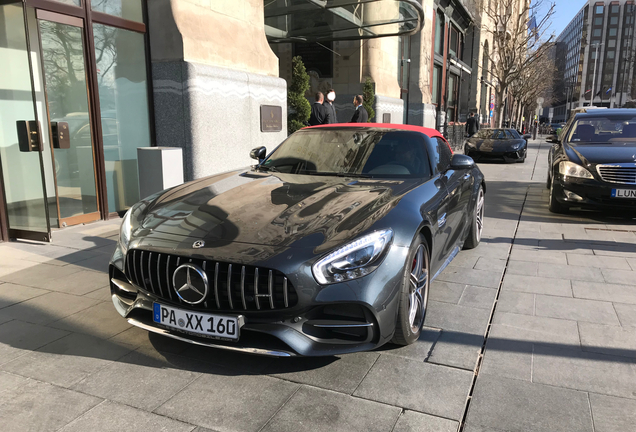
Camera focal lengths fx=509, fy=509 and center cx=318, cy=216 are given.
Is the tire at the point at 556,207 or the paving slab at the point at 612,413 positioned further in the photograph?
the tire at the point at 556,207

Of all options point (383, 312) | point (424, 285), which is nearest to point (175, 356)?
point (383, 312)

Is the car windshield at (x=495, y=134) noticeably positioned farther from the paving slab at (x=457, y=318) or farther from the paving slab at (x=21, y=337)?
the paving slab at (x=21, y=337)

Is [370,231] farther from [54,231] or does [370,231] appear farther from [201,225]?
[54,231]

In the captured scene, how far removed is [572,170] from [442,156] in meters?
3.84

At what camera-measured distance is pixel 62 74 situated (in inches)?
273

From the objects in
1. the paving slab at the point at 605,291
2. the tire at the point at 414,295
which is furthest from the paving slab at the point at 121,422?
the paving slab at the point at 605,291

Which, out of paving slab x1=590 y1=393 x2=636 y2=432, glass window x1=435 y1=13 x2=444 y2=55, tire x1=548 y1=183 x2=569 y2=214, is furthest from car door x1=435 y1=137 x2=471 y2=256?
glass window x1=435 y1=13 x2=444 y2=55

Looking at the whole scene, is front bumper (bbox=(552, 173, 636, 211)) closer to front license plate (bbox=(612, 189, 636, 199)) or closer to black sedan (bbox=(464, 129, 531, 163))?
front license plate (bbox=(612, 189, 636, 199))

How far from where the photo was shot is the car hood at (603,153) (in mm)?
7148

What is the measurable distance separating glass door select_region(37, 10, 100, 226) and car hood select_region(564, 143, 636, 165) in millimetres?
7108

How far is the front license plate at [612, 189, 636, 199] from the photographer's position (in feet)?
22.9

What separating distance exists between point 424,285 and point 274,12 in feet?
48.5

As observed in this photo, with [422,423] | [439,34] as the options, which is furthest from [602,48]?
[422,423]

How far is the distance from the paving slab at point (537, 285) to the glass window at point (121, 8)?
6.58m
